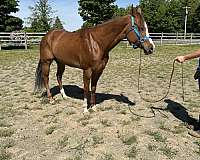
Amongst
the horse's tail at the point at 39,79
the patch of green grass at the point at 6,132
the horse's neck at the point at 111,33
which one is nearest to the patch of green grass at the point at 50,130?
the patch of green grass at the point at 6,132

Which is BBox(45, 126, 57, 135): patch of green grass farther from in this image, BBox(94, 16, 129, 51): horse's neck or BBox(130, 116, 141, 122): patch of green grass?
BBox(94, 16, 129, 51): horse's neck

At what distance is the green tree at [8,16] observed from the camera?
88.2 feet

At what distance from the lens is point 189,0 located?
217ft

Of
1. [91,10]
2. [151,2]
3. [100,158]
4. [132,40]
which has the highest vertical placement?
[151,2]

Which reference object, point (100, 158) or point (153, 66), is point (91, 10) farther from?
point (100, 158)

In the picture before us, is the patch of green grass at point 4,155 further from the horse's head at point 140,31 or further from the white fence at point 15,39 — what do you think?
the white fence at point 15,39

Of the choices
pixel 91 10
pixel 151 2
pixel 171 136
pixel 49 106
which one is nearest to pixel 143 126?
pixel 171 136

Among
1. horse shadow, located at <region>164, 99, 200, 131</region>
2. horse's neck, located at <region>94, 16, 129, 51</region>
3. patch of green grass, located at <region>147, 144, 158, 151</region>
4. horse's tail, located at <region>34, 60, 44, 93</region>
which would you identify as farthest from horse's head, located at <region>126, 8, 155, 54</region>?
horse's tail, located at <region>34, 60, 44, 93</region>

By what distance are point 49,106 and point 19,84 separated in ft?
10.4

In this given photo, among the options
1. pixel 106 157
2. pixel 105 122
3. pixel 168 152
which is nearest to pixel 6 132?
pixel 105 122

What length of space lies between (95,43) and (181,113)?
2.45m

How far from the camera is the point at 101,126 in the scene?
5.66 m

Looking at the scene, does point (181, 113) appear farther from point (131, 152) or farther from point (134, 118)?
point (131, 152)

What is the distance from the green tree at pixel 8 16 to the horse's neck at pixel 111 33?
2285cm
